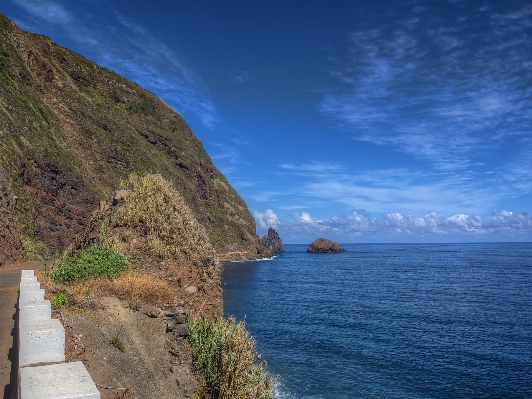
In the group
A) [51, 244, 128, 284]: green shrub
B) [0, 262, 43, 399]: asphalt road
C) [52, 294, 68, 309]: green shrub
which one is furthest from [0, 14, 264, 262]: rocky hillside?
[52, 294, 68, 309]: green shrub

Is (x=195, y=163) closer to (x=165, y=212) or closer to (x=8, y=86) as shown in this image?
(x=8, y=86)

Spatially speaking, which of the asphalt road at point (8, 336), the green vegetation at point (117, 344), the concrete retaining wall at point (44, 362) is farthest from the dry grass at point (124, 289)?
the green vegetation at point (117, 344)

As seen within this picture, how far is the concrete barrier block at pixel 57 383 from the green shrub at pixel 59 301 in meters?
4.35

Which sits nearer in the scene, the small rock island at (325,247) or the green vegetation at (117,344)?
the green vegetation at (117,344)

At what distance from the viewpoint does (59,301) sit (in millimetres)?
8617

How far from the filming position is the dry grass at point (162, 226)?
505 inches

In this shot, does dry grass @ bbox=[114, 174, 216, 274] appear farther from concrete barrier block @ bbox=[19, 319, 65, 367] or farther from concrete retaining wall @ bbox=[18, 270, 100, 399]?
concrete barrier block @ bbox=[19, 319, 65, 367]

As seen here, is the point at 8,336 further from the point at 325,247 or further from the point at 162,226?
the point at 325,247

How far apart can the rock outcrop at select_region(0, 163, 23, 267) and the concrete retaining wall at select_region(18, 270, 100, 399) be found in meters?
15.8

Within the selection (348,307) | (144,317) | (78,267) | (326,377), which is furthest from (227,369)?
(348,307)

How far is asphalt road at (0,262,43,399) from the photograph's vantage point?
20.7 ft

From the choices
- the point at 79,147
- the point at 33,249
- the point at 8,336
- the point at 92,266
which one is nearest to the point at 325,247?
the point at 79,147

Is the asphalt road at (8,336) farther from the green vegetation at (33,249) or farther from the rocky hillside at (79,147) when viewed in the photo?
the green vegetation at (33,249)

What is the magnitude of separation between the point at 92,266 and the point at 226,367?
554 cm
